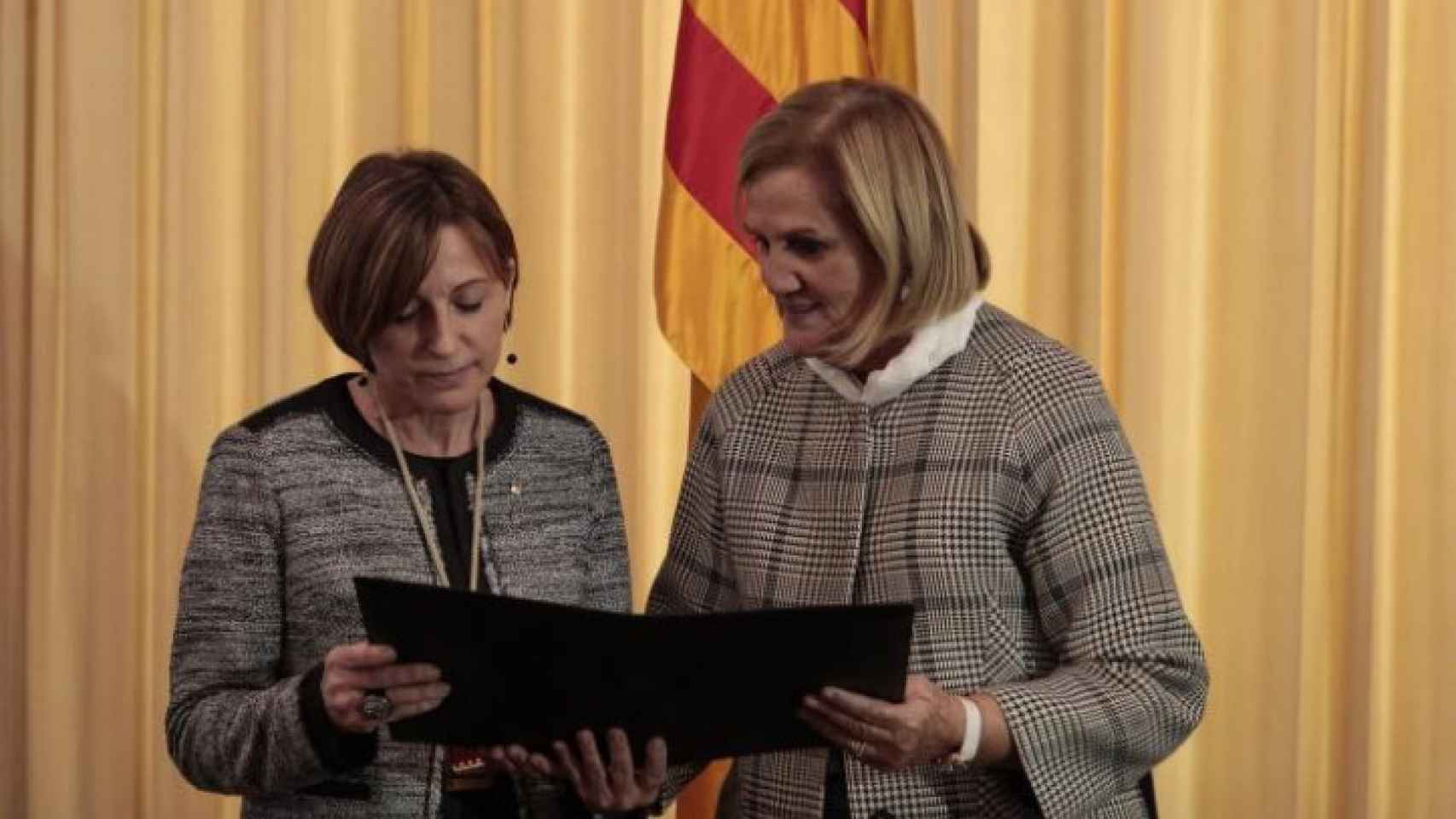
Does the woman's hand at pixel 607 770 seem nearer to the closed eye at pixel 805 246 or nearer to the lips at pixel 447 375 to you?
the lips at pixel 447 375

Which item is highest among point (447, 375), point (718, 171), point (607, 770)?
point (718, 171)

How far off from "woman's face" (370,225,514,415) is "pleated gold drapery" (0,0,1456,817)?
1405mm

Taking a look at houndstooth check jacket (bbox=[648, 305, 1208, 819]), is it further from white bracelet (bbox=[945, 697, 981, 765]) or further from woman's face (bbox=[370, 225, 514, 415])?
woman's face (bbox=[370, 225, 514, 415])

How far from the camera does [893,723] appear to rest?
6.54ft

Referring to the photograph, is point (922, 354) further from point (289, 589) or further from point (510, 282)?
point (289, 589)

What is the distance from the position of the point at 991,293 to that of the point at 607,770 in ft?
5.13

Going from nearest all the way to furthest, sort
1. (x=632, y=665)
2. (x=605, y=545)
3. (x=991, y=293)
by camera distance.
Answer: (x=632, y=665) → (x=605, y=545) → (x=991, y=293)

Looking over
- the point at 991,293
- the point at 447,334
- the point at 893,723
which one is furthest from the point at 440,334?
the point at 991,293

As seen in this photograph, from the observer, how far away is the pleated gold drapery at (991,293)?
3.16 m

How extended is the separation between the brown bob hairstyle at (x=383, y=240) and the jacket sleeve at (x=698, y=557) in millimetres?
359

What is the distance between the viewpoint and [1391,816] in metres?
3.20

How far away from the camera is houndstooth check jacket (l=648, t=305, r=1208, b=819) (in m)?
2.11

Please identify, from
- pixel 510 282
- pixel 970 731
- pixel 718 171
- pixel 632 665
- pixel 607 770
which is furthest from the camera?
pixel 718 171

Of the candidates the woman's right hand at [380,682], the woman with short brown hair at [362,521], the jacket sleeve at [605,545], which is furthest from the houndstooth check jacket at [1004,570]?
the woman's right hand at [380,682]
